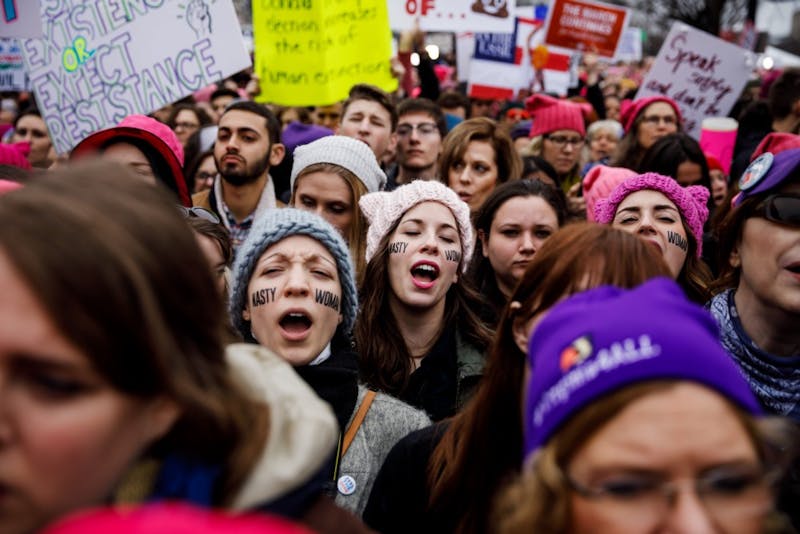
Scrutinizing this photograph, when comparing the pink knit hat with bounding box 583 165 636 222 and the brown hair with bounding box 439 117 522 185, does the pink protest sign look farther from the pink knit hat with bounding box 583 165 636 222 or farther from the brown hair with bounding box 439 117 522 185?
the pink knit hat with bounding box 583 165 636 222

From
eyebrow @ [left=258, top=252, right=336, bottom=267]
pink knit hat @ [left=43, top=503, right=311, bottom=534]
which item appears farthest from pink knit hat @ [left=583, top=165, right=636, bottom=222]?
pink knit hat @ [left=43, top=503, right=311, bottom=534]

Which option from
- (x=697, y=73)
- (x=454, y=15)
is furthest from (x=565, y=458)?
(x=697, y=73)

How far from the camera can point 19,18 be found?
213 inches

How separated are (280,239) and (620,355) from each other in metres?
2.07

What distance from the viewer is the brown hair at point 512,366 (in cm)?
227

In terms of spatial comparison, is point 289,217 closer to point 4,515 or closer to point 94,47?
point 4,515

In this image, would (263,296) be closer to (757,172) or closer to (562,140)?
(757,172)

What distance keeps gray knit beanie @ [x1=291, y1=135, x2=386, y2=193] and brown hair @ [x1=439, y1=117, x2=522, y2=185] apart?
2.99 feet

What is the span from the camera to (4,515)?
1255 millimetres

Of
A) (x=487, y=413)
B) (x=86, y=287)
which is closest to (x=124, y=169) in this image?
(x=86, y=287)

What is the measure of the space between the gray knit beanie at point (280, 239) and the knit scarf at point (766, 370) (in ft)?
4.28

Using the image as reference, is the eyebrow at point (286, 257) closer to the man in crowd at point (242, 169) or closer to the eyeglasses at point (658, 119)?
the man in crowd at point (242, 169)

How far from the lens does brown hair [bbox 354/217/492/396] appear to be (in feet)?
13.1

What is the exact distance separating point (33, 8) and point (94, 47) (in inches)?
16.6
